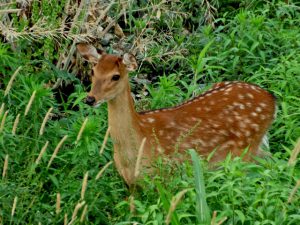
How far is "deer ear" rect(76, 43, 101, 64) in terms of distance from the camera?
280 inches

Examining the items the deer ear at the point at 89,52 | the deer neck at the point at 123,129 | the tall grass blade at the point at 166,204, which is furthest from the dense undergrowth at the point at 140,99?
the deer ear at the point at 89,52

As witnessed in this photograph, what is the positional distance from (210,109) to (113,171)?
3.23 ft

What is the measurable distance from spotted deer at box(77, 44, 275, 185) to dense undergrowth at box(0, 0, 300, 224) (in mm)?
197

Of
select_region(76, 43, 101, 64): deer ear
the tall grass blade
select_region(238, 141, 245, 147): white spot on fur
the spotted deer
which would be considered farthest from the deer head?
the tall grass blade

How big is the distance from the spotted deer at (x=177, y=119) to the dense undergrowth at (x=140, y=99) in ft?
0.64

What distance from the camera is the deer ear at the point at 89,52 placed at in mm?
7102

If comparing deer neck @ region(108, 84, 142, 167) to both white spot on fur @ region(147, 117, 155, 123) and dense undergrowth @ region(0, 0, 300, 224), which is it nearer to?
dense undergrowth @ region(0, 0, 300, 224)

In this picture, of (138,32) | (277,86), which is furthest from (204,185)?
(138,32)

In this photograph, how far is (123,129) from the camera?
6719 mm

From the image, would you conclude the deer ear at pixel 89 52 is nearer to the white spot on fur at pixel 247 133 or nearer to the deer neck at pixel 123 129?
the deer neck at pixel 123 129

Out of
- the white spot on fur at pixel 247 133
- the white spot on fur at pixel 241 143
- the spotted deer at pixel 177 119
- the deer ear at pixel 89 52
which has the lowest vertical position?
the white spot on fur at pixel 241 143

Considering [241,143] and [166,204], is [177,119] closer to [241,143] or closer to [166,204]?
[241,143]

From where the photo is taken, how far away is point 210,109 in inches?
290

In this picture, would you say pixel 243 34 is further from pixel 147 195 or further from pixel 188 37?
pixel 147 195
